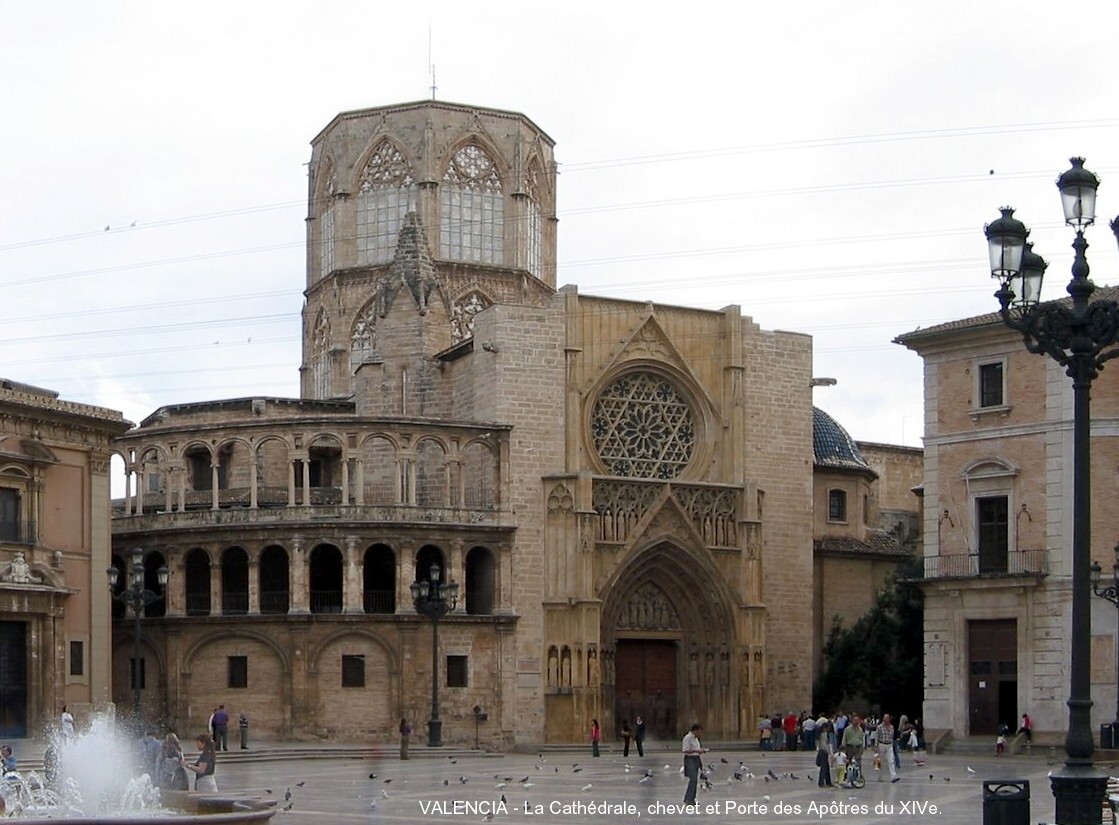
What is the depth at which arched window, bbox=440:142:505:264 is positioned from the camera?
206ft

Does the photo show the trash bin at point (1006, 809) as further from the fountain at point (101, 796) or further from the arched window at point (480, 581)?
the arched window at point (480, 581)

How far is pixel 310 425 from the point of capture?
4816 centimetres

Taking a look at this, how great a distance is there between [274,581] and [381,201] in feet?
56.2

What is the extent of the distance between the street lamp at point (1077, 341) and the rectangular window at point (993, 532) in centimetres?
2595

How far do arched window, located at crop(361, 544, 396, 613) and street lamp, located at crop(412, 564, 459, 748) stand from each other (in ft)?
9.06

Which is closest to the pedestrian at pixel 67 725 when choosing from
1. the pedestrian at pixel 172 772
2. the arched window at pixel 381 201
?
the pedestrian at pixel 172 772

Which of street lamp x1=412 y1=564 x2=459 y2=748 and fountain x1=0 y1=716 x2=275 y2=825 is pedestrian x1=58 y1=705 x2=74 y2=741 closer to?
street lamp x1=412 y1=564 x2=459 y2=748

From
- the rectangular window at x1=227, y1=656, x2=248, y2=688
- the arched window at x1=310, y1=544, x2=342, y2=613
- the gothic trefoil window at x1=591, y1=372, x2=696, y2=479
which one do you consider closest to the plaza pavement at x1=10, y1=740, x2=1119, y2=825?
the rectangular window at x1=227, y1=656, x2=248, y2=688

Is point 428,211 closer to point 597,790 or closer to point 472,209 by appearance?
point 472,209

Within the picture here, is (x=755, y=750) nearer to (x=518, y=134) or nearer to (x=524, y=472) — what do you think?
(x=524, y=472)

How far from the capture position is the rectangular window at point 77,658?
142ft

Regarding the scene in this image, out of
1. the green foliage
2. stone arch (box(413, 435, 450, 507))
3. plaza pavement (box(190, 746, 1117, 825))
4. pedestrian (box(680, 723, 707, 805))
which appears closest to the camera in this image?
plaza pavement (box(190, 746, 1117, 825))

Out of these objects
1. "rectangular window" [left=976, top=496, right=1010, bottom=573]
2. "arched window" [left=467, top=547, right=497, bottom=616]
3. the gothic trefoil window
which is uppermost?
the gothic trefoil window

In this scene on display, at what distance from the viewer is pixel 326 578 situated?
51.0 meters
